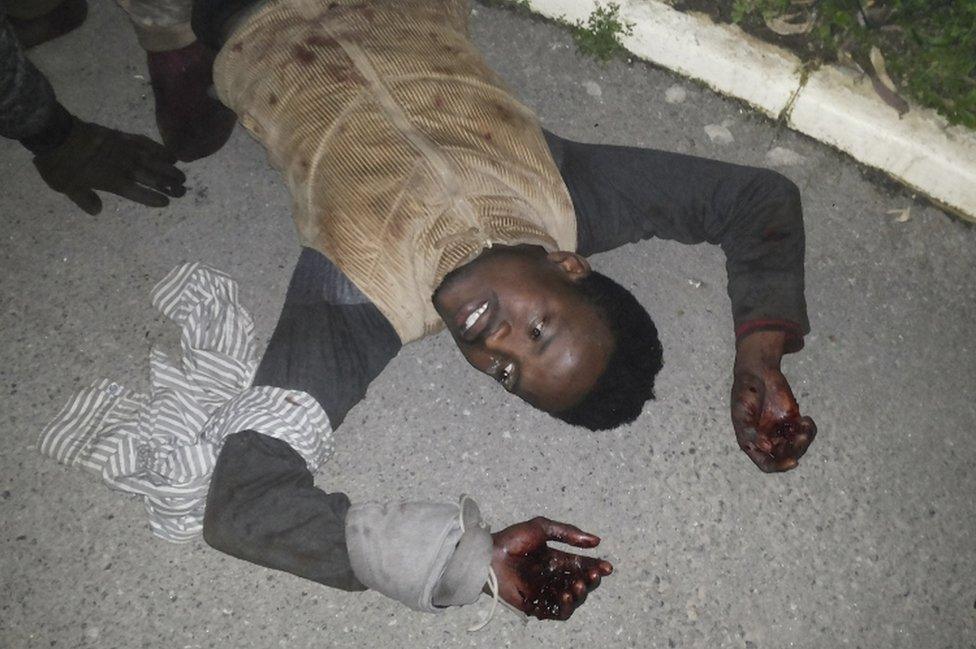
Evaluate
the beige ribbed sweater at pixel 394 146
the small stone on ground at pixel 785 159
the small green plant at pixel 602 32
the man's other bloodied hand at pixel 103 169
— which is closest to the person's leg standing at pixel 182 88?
the man's other bloodied hand at pixel 103 169

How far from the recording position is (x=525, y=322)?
186 cm

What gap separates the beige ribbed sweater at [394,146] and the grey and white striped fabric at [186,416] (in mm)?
425

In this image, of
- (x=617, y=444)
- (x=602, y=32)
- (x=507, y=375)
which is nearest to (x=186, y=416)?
(x=507, y=375)

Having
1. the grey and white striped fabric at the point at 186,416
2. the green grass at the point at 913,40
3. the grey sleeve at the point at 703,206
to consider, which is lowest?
the grey and white striped fabric at the point at 186,416

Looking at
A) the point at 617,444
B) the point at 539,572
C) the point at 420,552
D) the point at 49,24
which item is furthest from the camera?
the point at 49,24

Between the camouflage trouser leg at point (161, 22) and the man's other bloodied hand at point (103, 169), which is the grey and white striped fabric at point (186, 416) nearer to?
the man's other bloodied hand at point (103, 169)

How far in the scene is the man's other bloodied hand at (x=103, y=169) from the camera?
2404mm

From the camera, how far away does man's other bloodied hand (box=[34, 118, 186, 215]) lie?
240cm

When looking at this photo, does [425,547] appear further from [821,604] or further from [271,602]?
[821,604]

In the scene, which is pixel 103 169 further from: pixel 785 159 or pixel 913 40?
pixel 913 40

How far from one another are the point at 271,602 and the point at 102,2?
7.97ft

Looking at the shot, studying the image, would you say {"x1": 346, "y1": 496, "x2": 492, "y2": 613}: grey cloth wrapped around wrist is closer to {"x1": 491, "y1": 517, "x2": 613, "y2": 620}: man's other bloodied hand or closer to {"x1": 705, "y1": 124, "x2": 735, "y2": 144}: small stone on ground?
{"x1": 491, "y1": 517, "x2": 613, "y2": 620}: man's other bloodied hand

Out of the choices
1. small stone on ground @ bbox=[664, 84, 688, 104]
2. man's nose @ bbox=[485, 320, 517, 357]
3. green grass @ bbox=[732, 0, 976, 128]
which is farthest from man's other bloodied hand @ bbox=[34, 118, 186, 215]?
green grass @ bbox=[732, 0, 976, 128]

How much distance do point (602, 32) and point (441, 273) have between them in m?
1.32
